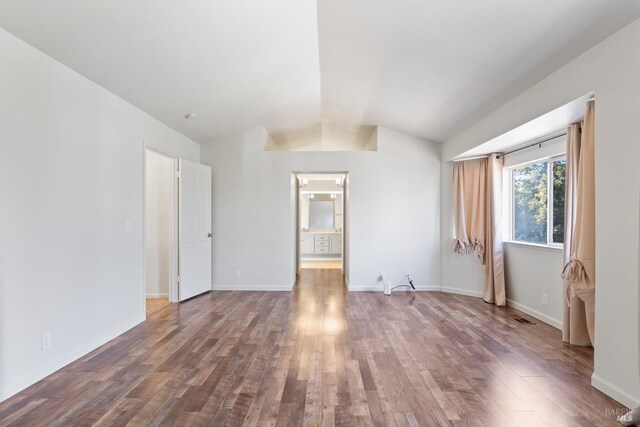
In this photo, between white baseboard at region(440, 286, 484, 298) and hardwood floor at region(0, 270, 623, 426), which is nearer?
hardwood floor at region(0, 270, 623, 426)

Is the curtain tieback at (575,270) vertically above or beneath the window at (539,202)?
beneath

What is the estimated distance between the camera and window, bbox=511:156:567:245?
3.70m

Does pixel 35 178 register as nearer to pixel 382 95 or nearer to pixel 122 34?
pixel 122 34

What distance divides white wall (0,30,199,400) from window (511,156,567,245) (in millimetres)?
4945

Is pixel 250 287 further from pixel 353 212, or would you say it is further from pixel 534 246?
pixel 534 246

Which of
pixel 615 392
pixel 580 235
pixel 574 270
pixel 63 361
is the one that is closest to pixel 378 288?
pixel 574 270

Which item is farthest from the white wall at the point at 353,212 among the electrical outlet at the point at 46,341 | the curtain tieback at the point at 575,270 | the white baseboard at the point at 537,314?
the electrical outlet at the point at 46,341

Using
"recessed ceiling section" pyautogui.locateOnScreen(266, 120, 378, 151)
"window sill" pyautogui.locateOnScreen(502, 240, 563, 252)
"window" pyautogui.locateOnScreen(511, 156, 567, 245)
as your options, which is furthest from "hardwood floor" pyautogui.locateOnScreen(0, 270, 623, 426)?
"recessed ceiling section" pyautogui.locateOnScreen(266, 120, 378, 151)

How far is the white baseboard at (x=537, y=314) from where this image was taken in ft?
11.6

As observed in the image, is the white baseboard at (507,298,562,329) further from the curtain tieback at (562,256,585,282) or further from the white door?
the white door

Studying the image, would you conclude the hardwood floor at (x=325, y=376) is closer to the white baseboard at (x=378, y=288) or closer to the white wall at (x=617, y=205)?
the white wall at (x=617, y=205)

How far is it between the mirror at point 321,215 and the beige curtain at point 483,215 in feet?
17.5

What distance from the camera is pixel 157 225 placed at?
4867 millimetres

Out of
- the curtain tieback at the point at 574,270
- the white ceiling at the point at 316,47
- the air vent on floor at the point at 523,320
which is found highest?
the white ceiling at the point at 316,47
